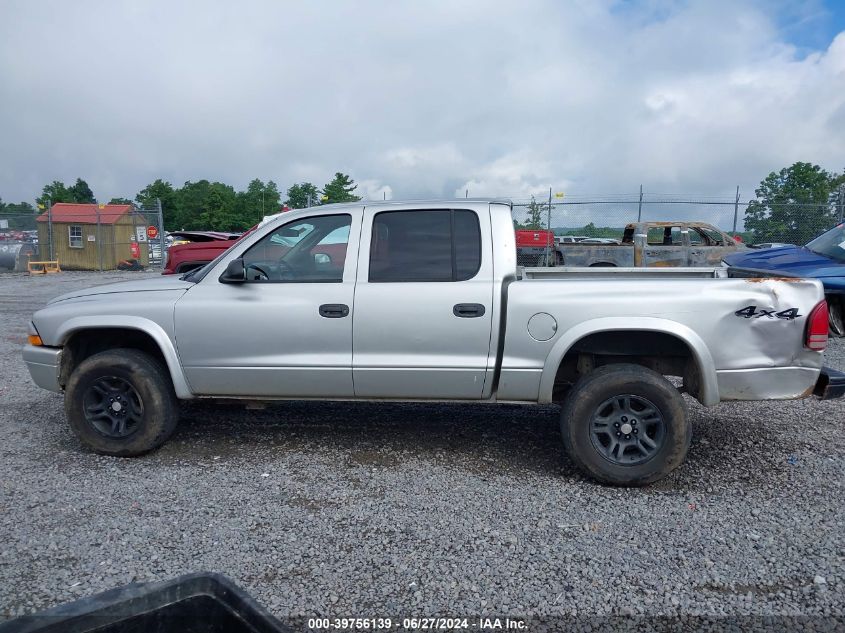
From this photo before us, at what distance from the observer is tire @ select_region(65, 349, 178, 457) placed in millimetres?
4488

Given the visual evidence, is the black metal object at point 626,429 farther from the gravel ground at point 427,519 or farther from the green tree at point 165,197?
the green tree at point 165,197

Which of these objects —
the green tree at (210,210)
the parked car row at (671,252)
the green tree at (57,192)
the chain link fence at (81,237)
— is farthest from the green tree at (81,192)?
the parked car row at (671,252)

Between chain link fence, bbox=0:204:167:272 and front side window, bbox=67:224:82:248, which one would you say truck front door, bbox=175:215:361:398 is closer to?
chain link fence, bbox=0:204:167:272

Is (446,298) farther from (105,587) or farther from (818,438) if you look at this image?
(818,438)

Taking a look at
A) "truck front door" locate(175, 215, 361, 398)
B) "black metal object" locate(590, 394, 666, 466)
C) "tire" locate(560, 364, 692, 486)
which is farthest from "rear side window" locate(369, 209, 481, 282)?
"black metal object" locate(590, 394, 666, 466)

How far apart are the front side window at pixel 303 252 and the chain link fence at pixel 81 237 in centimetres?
2036

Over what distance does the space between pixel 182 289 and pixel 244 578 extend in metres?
2.25

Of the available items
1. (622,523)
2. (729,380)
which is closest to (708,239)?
(729,380)

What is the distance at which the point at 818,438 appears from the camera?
498cm

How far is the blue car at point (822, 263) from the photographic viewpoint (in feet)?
26.9

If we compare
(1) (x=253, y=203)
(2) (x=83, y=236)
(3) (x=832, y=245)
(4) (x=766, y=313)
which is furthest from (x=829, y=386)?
(1) (x=253, y=203)

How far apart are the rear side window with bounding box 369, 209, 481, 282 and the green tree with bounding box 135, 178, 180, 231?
54.9m

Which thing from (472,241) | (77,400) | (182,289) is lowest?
(77,400)

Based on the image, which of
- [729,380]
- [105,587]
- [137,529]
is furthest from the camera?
[729,380]
